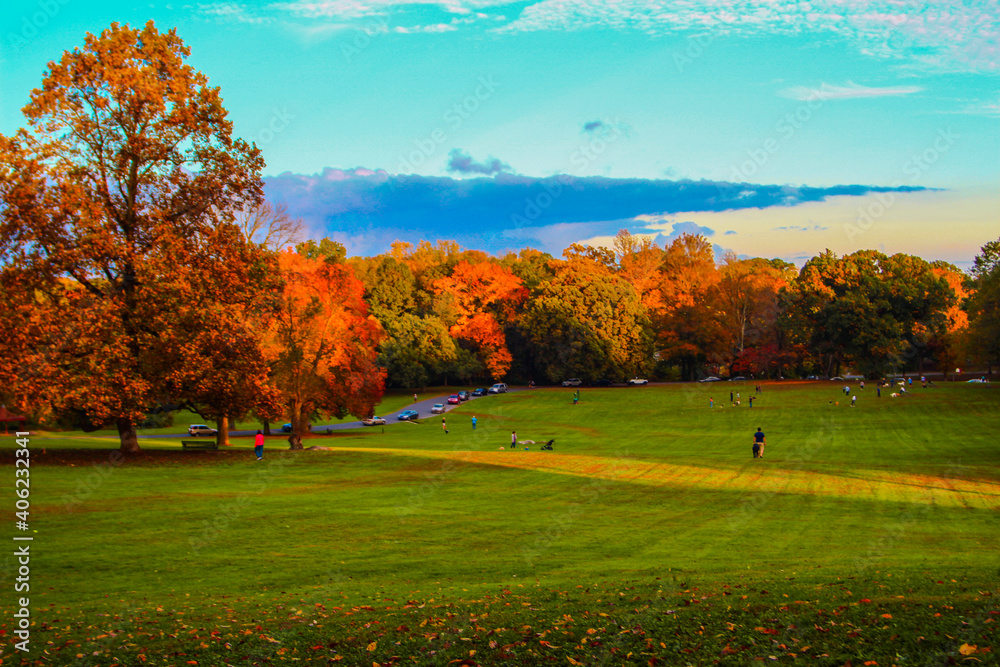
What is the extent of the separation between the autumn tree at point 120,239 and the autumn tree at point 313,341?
5.47m

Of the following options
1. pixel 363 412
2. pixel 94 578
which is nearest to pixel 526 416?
pixel 363 412

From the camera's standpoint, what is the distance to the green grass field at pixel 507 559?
8.70 m

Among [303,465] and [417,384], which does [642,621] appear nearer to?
[303,465]

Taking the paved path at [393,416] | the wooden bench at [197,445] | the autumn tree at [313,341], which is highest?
the autumn tree at [313,341]

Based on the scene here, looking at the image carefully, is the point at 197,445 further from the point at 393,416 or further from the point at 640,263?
the point at 640,263

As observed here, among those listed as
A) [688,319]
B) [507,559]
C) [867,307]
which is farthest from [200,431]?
[867,307]

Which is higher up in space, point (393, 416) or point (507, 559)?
point (507, 559)

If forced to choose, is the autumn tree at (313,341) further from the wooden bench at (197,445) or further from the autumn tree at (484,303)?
the autumn tree at (484,303)

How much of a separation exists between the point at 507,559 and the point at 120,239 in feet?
69.6

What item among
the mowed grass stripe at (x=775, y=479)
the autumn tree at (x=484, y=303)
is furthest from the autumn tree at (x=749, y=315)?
the mowed grass stripe at (x=775, y=479)

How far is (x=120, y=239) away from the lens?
2803 centimetres

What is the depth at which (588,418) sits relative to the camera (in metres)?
70.4

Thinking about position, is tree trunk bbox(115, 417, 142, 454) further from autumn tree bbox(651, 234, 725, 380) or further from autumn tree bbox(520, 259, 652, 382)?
autumn tree bbox(651, 234, 725, 380)

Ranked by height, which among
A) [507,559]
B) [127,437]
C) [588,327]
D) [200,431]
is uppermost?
[588,327]
